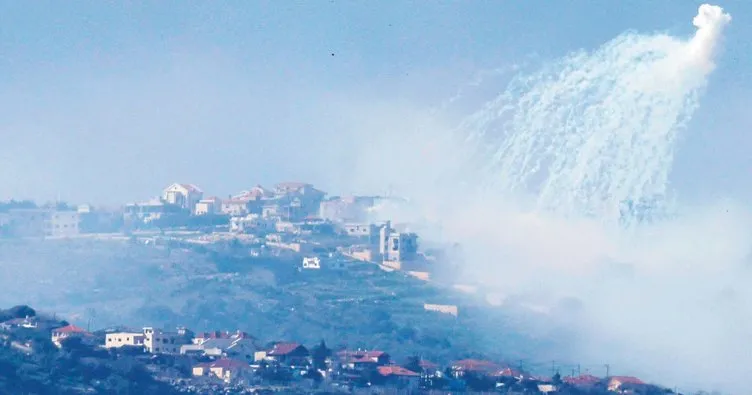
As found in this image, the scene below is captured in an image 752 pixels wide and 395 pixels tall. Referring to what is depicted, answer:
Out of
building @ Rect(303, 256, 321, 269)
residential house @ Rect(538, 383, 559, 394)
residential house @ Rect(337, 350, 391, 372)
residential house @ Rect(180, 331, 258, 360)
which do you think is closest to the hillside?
building @ Rect(303, 256, 321, 269)

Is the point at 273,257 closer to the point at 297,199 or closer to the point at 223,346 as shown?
the point at 297,199

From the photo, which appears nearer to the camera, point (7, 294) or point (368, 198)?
point (7, 294)

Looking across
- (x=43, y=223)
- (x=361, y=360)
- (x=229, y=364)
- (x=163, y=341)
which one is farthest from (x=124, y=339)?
(x=43, y=223)

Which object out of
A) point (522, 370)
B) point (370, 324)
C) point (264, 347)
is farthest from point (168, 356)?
point (370, 324)

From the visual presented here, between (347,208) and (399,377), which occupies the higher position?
(347,208)

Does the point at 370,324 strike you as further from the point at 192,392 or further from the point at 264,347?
the point at 192,392

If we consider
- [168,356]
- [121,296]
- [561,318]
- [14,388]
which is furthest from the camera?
[121,296]

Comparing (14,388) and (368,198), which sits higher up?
(368,198)
